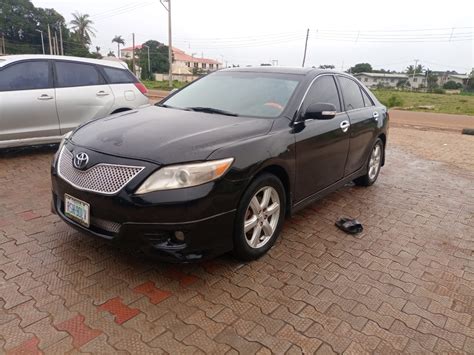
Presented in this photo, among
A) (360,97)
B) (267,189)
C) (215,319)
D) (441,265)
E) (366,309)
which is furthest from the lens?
(360,97)

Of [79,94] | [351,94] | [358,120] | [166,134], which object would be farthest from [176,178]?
[79,94]

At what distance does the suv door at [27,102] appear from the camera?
5.08m

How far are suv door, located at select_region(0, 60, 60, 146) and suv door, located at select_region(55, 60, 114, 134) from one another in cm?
13

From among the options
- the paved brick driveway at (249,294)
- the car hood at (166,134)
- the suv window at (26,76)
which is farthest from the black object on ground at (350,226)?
the suv window at (26,76)

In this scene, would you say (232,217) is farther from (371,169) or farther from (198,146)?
(371,169)

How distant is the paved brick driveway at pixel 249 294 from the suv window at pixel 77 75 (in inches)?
97.8

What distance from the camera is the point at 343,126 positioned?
156 inches

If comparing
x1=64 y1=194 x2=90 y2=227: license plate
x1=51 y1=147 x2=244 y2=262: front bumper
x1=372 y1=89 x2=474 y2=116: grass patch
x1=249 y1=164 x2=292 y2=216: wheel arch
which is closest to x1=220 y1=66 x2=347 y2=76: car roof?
x1=249 y1=164 x2=292 y2=216: wheel arch

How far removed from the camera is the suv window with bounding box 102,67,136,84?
624cm

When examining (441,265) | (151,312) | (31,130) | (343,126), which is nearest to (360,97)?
(343,126)

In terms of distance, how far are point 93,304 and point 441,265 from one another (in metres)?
2.85

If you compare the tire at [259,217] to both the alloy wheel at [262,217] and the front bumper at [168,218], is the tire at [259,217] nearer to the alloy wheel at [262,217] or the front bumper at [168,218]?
the alloy wheel at [262,217]

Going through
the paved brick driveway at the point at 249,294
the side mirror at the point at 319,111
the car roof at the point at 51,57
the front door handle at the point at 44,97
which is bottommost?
the paved brick driveway at the point at 249,294

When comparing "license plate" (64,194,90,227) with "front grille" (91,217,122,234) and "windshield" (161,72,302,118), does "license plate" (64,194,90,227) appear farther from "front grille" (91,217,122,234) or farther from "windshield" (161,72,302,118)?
"windshield" (161,72,302,118)
